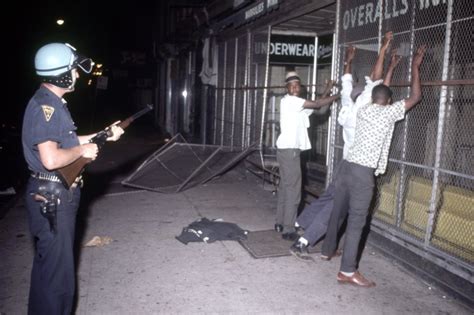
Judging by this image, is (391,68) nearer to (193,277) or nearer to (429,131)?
(429,131)

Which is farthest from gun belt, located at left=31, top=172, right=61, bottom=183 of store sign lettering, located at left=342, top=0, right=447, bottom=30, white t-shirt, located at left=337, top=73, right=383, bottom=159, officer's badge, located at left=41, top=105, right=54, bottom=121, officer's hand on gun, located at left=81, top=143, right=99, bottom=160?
store sign lettering, located at left=342, top=0, right=447, bottom=30

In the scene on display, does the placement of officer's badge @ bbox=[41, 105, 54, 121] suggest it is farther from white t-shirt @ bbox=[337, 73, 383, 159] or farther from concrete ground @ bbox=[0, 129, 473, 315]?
white t-shirt @ bbox=[337, 73, 383, 159]

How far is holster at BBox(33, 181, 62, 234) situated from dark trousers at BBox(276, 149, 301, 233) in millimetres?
3287

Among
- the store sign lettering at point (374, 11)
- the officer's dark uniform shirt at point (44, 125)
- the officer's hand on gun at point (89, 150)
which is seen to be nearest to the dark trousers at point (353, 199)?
the store sign lettering at point (374, 11)

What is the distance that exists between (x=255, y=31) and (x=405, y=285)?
666 centimetres

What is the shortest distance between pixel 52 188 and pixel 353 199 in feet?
9.53

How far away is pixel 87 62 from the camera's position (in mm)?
3170

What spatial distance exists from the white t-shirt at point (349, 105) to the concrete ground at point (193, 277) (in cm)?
151

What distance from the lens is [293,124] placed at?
5512mm

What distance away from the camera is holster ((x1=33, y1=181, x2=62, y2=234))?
2904 millimetres

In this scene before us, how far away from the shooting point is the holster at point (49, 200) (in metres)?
2.90

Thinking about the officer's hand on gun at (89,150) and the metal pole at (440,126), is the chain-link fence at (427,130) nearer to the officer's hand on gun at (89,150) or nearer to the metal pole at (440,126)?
the metal pole at (440,126)

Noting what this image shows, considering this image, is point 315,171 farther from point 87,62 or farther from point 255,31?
point 87,62

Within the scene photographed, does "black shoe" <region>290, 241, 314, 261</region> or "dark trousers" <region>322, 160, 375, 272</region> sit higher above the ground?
"dark trousers" <region>322, 160, 375, 272</region>
